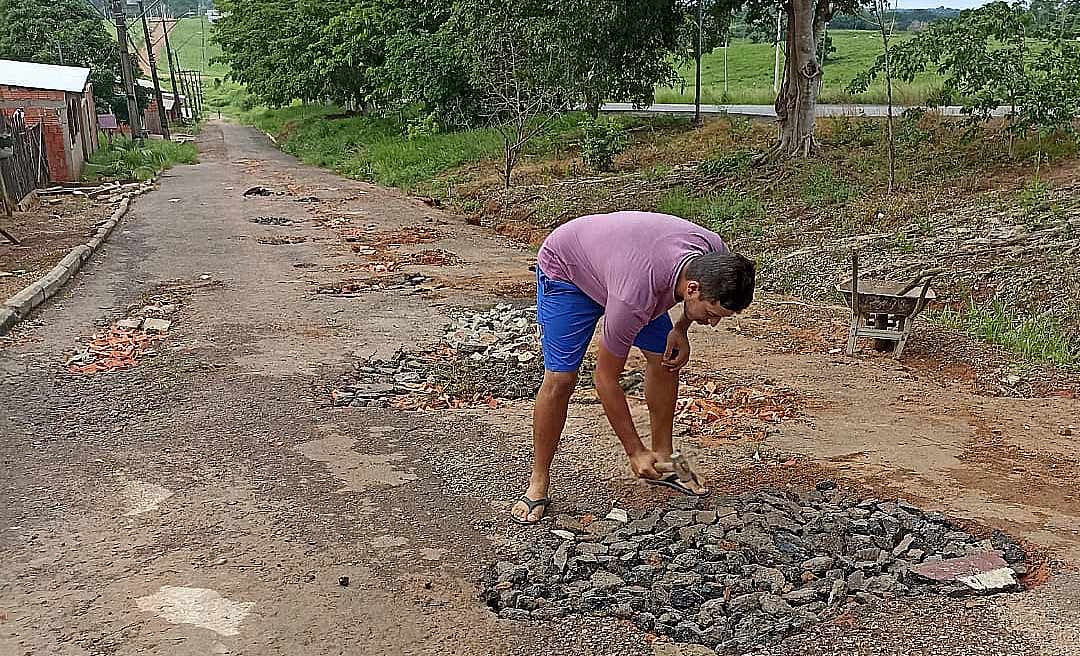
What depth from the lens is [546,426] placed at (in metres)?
4.75

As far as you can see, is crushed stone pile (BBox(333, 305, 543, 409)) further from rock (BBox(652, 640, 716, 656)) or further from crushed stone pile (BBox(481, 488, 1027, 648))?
rock (BBox(652, 640, 716, 656))

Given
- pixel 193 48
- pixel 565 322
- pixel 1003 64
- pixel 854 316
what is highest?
pixel 193 48

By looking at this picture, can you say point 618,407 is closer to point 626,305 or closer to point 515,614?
point 626,305

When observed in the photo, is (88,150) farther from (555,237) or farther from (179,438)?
(555,237)

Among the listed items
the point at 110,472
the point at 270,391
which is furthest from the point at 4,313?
the point at 110,472

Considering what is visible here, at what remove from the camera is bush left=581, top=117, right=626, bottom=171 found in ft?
61.2

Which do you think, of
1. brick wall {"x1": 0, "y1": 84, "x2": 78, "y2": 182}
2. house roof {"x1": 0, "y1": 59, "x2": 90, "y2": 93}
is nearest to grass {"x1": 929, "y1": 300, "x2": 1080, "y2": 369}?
brick wall {"x1": 0, "y1": 84, "x2": 78, "y2": 182}

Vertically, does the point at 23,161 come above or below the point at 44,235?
above

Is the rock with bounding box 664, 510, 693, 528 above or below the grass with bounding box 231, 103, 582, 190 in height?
below

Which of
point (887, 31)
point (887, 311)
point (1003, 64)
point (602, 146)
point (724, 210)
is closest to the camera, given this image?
point (887, 311)

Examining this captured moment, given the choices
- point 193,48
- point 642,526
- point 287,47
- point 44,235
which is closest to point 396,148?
point 287,47

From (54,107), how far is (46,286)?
40.5 ft

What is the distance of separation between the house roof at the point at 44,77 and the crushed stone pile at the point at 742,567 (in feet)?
64.4

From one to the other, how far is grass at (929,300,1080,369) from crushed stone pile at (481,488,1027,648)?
3166 millimetres
